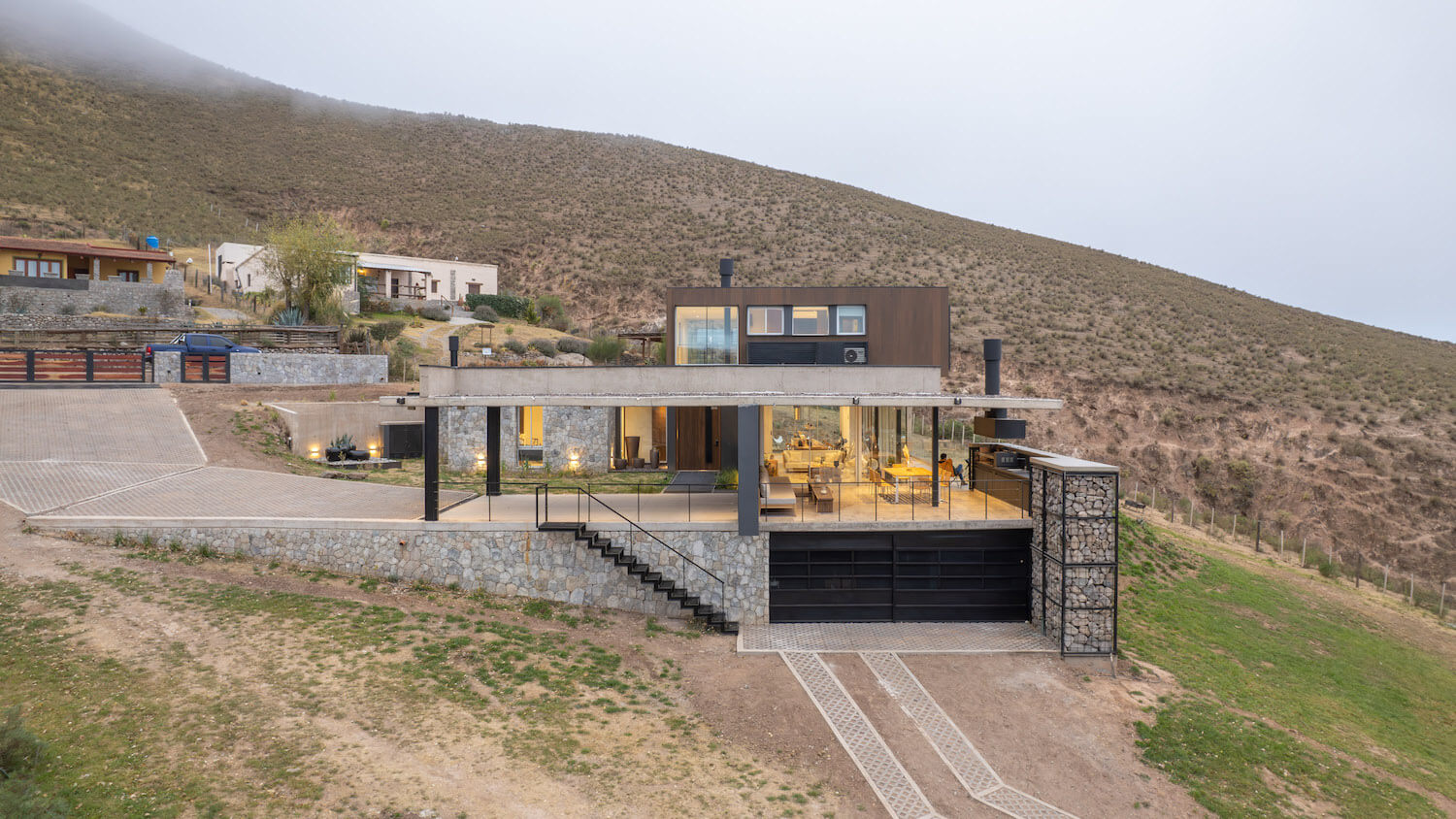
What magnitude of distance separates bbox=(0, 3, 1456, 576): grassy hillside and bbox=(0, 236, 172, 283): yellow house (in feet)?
42.6

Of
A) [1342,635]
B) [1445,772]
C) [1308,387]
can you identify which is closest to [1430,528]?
[1308,387]

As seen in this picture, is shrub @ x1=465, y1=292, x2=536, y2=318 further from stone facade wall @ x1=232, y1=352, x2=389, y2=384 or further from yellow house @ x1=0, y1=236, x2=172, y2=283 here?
stone facade wall @ x1=232, y1=352, x2=389, y2=384

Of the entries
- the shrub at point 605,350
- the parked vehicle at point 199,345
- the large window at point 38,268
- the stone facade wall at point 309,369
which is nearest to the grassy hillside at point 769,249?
the large window at point 38,268

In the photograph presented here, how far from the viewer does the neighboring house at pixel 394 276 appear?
40.5 metres

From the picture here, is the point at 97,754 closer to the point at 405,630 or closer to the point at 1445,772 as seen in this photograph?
the point at 405,630

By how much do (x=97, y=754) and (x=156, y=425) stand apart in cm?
1593

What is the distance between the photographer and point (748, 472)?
1348 cm

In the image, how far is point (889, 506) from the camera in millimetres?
15258

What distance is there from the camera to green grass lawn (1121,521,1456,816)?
989 cm

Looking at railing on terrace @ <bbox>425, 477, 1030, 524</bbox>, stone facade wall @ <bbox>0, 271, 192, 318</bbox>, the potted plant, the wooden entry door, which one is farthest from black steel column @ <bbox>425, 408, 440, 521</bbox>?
stone facade wall @ <bbox>0, 271, 192, 318</bbox>

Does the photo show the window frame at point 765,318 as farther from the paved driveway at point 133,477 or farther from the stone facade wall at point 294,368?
the stone facade wall at point 294,368

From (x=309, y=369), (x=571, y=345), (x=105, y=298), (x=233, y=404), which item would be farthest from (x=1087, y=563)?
(x=105, y=298)

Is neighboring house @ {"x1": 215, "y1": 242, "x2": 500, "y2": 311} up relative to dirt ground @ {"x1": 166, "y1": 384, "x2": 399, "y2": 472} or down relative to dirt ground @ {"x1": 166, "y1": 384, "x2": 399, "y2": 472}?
up

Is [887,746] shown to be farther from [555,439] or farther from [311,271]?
[311,271]
